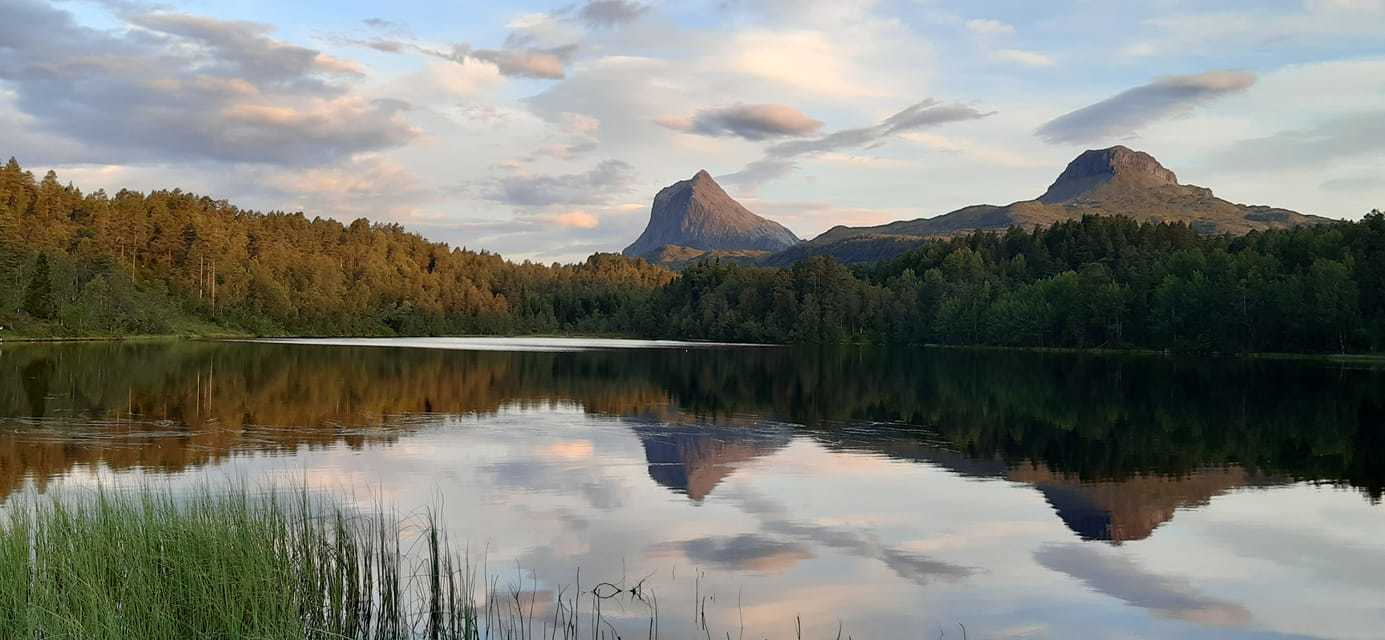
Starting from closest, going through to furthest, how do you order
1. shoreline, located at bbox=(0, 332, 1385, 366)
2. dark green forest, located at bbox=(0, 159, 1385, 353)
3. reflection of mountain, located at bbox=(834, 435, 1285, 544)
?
reflection of mountain, located at bbox=(834, 435, 1285, 544), shoreline, located at bbox=(0, 332, 1385, 366), dark green forest, located at bbox=(0, 159, 1385, 353)

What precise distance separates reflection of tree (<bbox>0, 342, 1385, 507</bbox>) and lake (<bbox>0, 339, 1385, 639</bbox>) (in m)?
0.29

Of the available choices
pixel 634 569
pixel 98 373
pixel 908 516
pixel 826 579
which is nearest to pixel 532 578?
pixel 634 569

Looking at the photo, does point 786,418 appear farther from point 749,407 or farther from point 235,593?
point 235,593

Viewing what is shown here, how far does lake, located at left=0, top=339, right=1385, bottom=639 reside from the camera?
51.4 ft

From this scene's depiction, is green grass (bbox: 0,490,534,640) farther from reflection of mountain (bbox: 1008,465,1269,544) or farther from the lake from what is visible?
reflection of mountain (bbox: 1008,465,1269,544)

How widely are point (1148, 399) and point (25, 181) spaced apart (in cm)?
16678

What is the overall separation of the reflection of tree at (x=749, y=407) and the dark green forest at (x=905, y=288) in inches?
1354

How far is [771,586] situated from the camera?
15.8 m

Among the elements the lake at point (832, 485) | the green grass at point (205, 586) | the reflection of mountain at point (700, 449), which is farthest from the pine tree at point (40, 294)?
the green grass at point (205, 586)

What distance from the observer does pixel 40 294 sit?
383ft

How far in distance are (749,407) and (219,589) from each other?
3790 centimetres

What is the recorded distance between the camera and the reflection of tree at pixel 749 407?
101 ft

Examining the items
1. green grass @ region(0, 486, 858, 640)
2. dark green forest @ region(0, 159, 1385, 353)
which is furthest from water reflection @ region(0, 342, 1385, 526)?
dark green forest @ region(0, 159, 1385, 353)

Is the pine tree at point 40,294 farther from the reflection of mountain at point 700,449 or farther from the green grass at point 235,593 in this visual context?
the green grass at point 235,593
